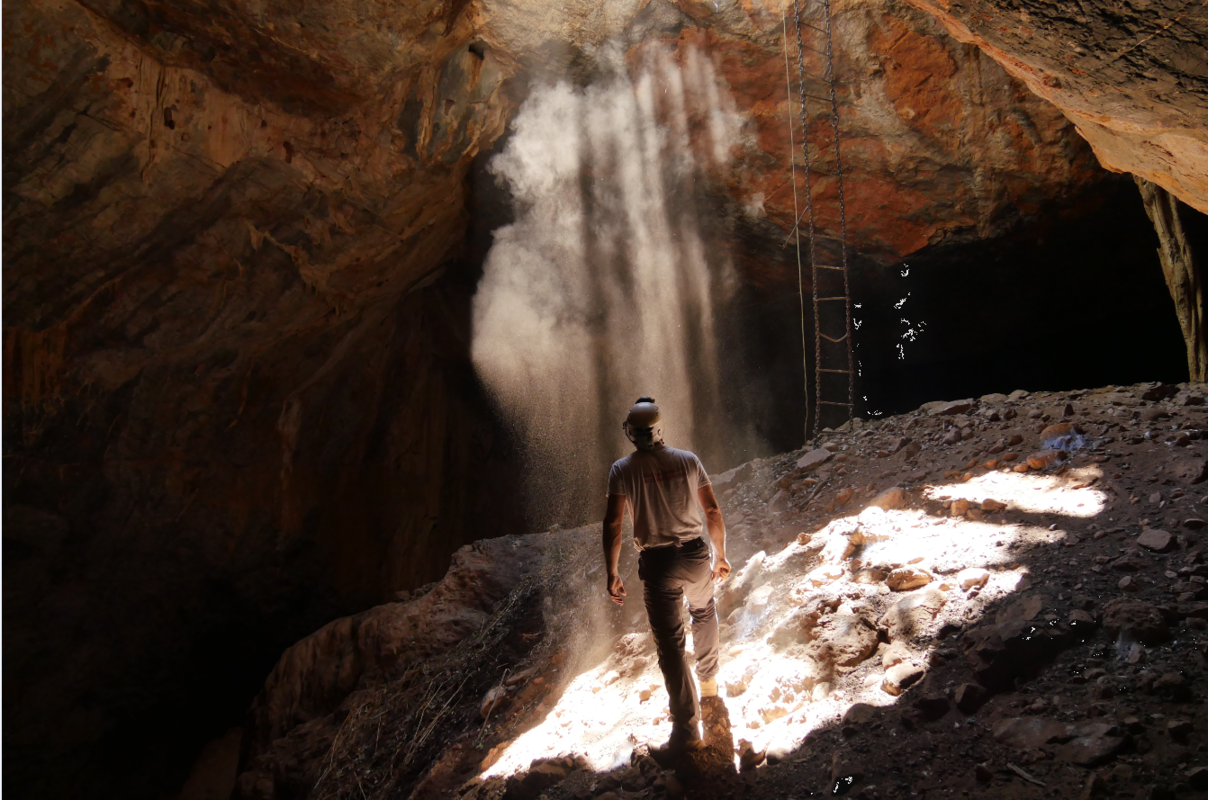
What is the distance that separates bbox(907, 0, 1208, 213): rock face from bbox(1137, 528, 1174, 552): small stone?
1.46 m

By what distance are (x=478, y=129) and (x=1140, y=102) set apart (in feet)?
16.3

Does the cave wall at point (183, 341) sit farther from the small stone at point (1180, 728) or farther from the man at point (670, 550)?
the small stone at point (1180, 728)

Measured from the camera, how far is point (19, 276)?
381 cm

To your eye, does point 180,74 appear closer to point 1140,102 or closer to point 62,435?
point 62,435

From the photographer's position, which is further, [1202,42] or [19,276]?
[19,276]

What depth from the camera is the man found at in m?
2.33

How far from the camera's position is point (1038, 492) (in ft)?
10.3

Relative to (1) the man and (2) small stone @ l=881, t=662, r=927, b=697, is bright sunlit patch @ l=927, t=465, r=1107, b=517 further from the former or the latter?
(1) the man

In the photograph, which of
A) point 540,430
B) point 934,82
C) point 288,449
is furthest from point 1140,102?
point 540,430

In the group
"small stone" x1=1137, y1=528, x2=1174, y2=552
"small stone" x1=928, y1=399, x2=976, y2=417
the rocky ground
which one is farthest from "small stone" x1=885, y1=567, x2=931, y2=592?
"small stone" x1=928, y1=399, x2=976, y2=417

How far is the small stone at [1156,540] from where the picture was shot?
7.80 ft

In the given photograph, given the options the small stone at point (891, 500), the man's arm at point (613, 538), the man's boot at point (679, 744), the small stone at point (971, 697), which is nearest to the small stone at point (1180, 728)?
the small stone at point (971, 697)

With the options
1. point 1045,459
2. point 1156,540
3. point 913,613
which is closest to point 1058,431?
point 1045,459

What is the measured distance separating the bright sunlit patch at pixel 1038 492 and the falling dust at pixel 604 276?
15.8ft
